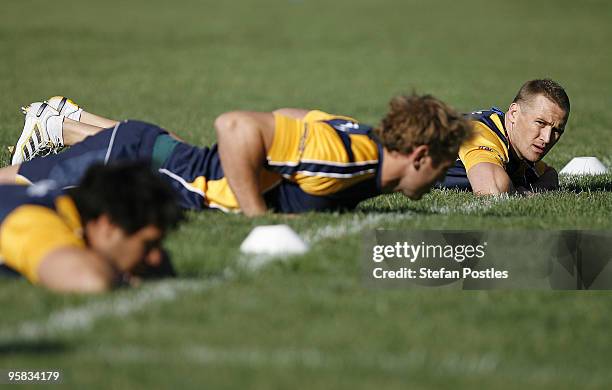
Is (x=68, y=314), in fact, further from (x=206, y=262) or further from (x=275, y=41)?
(x=275, y=41)

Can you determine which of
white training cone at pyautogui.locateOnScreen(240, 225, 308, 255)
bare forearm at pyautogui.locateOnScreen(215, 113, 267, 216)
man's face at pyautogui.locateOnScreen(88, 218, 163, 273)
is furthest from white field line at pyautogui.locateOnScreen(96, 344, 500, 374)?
bare forearm at pyautogui.locateOnScreen(215, 113, 267, 216)

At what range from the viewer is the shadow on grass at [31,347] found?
5.24 metres

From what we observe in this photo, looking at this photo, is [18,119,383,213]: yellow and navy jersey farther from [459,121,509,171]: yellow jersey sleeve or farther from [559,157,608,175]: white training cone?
[559,157,608,175]: white training cone

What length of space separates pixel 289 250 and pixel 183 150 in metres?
1.63

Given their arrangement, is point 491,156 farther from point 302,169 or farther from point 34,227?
point 34,227

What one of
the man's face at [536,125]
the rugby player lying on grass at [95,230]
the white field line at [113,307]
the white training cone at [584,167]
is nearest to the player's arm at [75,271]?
the rugby player lying on grass at [95,230]

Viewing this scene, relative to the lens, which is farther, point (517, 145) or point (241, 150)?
point (517, 145)

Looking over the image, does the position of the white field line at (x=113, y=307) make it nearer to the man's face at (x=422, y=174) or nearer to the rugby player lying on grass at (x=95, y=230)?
the rugby player lying on grass at (x=95, y=230)

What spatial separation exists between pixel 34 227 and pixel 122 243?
1.55 feet

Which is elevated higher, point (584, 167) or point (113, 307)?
point (584, 167)

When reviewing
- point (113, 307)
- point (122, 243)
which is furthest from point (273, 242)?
point (113, 307)

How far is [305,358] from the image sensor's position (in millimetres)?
5289

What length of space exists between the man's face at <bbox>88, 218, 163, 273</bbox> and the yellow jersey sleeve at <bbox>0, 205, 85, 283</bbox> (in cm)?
10

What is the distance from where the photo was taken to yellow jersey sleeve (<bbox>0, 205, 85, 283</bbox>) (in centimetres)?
589
